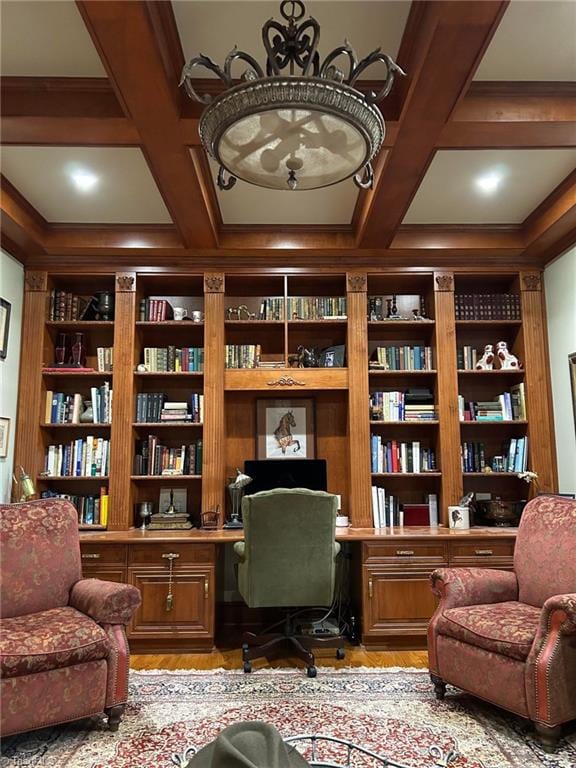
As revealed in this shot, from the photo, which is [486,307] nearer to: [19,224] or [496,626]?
[496,626]

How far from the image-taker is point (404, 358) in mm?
4363

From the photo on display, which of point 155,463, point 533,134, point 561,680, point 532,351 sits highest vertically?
point 533,134

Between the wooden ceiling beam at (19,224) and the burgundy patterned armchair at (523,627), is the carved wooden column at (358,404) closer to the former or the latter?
the burgundy patterned armchair at (523,627)

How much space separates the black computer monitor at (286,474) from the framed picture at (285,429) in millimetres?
184

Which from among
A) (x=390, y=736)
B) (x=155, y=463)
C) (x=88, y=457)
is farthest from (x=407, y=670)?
(x=88, y=457)

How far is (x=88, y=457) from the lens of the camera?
4145 millimetres

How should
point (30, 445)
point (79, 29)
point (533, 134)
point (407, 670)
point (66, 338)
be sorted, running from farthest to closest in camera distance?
point (66, 338)
point (30, 445)
point (407, 670)
point (533, 134)
point (79, 29)

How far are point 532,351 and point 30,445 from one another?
386 cm

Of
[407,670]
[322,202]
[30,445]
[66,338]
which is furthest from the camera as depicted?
[66,338]

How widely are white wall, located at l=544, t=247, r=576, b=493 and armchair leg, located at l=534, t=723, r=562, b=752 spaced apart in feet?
6.32

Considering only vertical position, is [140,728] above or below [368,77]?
below

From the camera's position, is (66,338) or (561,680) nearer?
(561,680)

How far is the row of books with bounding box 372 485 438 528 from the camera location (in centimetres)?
416

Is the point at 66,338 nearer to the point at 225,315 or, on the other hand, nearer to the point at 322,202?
the point at 225,315
